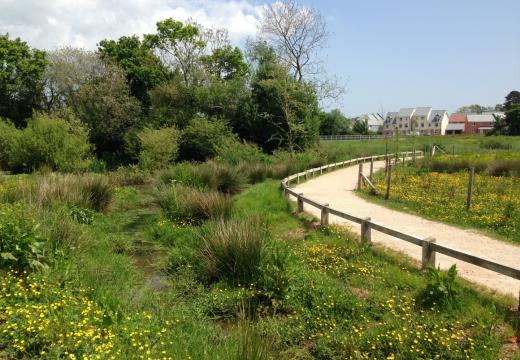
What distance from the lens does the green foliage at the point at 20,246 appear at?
21.3ft

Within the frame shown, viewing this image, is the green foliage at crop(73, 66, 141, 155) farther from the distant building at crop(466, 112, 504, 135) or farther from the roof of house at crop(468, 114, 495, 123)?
the roof of house at crop(468, 114, 495, 123)

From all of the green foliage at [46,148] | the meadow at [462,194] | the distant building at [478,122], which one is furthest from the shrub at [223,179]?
the distant building at [478,122]

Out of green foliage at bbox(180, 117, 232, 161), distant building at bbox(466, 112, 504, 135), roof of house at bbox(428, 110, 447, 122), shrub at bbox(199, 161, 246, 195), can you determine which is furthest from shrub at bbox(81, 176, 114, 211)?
distant building at bbox(466, 112, 504, 135)

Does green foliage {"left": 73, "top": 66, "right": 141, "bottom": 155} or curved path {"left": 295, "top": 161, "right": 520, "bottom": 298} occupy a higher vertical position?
green foliage {"left": 73, "top": 66, "right": 141, "bottom": 155}

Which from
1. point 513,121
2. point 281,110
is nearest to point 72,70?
point 281,110

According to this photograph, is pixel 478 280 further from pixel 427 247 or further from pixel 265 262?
pixel 265 262

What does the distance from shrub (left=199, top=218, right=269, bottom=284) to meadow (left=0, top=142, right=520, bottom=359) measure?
25 mm

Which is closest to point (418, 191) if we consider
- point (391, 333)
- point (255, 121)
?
point (391, 333)

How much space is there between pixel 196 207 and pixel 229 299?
533cm

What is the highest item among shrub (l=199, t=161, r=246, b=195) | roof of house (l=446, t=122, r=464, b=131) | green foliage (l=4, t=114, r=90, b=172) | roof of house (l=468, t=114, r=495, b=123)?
roof of house (l=468, t=114, r=495, b=123)

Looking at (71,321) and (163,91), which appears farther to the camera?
(163,91)

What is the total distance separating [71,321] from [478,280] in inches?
250

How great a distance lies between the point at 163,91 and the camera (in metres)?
32.7

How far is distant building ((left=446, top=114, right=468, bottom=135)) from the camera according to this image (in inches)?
4154
